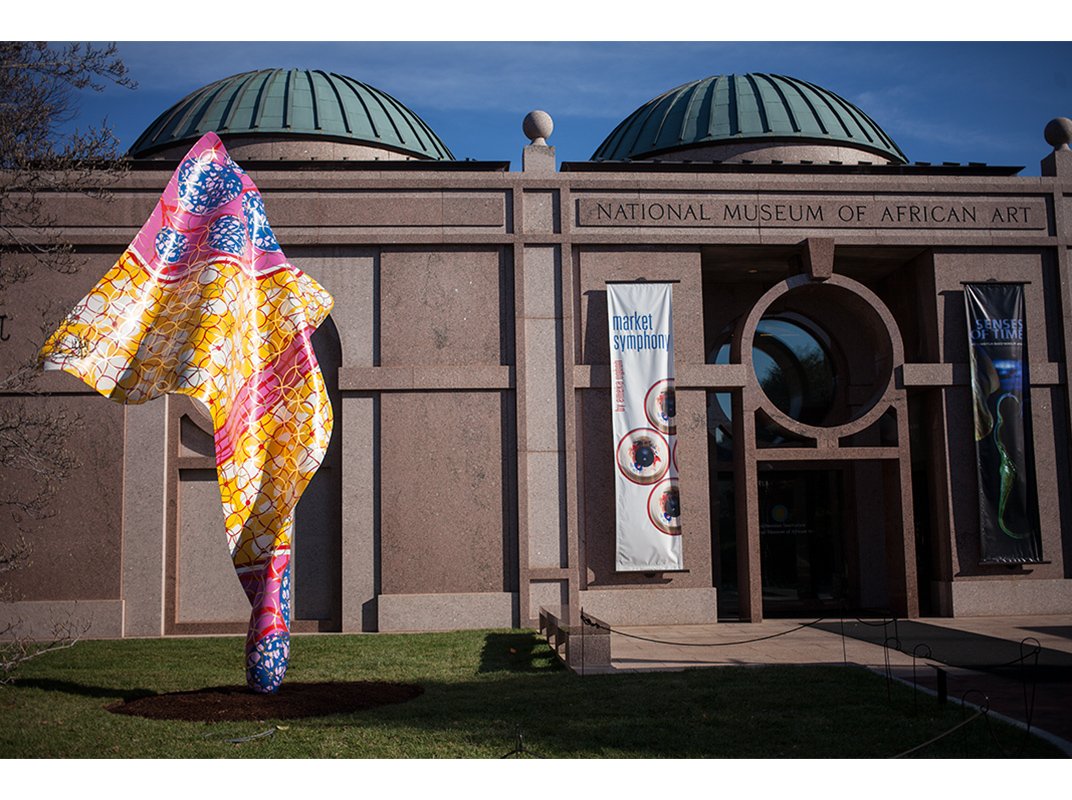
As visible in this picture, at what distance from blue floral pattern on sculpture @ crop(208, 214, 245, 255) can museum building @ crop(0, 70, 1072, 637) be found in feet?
25.7

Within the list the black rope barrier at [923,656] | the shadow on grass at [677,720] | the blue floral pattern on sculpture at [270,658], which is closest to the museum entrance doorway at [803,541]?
the black rope barrier at [923,656]

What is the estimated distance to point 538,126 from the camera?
2183 centimetres

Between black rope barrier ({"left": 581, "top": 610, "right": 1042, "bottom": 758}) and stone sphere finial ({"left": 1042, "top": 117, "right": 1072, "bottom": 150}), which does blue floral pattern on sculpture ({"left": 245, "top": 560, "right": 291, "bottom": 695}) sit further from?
stone sphere finial ({"left": 1042, "top": 117, "right": 1072, "bottom": 150})

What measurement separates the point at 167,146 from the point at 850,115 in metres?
16.6

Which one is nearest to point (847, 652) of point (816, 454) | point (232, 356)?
point (816, 454)

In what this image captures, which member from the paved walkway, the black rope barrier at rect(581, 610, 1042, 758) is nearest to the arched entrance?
the paved walkway

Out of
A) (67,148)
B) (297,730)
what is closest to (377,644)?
(297,730)

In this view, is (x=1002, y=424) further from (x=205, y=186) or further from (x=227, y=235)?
(x=205, y=186)

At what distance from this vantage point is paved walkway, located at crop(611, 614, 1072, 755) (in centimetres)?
1126

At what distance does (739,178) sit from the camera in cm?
2169

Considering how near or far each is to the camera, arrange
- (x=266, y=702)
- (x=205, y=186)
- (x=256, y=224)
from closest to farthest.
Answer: (x=266, y=702), (x=205, y=186), (x=256, y=224)

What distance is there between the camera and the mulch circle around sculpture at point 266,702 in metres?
11.0

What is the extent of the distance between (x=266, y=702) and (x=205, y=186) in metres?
6.16

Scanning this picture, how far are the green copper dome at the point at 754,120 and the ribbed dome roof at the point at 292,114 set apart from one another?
588cm
